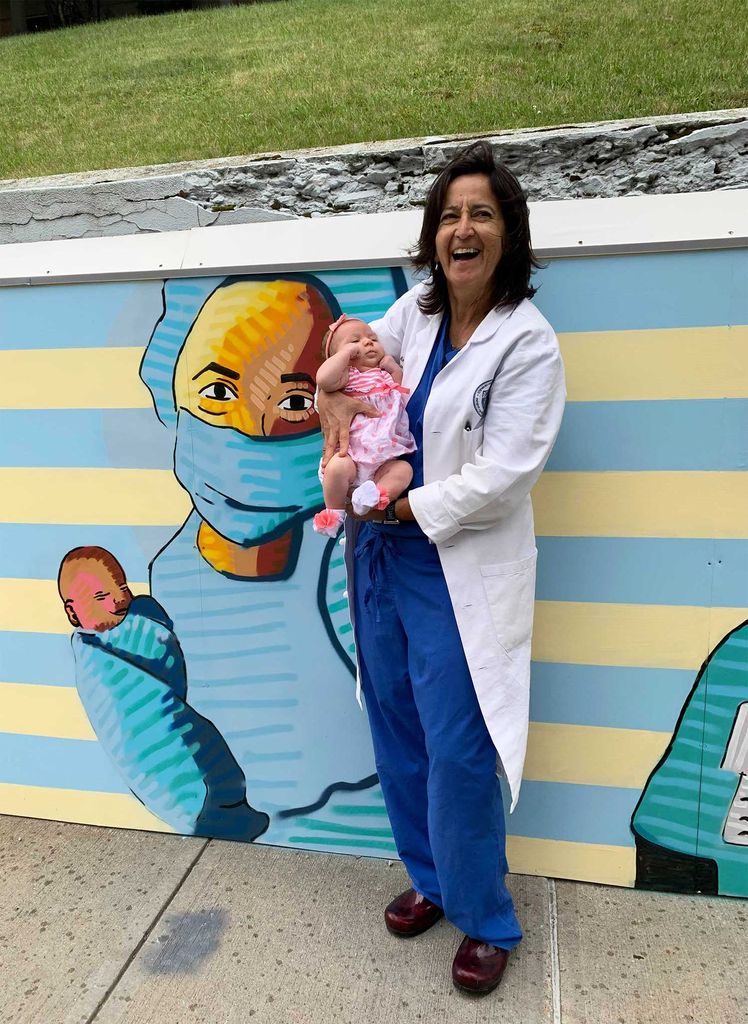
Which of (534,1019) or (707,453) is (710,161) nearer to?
(707,453)

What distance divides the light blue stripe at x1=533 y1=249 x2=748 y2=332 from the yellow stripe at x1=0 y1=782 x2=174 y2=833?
82.9 inches

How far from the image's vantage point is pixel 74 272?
2.55 metres

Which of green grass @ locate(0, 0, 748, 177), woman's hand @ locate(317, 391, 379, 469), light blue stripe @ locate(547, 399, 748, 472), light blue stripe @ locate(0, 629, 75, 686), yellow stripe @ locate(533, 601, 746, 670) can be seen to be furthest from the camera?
green grass @ locate(0, 0, 748, 177)

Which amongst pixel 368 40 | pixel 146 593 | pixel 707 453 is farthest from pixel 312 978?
pixel 368 40

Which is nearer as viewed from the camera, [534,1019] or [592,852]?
[534,1019]

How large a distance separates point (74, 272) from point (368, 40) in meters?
4.18

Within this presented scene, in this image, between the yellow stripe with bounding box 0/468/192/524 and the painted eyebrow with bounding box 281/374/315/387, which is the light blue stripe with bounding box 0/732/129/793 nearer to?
the yellow stripe with bounding box 0/468/192/524

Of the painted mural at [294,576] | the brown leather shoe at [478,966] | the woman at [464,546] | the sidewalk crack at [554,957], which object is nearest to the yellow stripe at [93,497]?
the painted mural at [294,576]

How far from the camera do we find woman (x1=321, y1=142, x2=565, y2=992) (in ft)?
6.12

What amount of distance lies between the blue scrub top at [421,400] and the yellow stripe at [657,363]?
38 cm

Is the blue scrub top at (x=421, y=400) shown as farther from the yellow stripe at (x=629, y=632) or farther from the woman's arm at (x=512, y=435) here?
the yellow stripe at (x=629, y=632)

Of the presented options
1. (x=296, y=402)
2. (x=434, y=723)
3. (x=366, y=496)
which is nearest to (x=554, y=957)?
(x=434, y=723)

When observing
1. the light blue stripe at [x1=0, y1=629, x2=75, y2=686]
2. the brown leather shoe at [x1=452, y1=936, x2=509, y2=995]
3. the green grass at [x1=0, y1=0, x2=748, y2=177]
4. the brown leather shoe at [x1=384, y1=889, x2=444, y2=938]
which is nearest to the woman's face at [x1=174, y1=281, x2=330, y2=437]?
the light blue stripe at [x1=0, y1=629, x2=75, y2=686]

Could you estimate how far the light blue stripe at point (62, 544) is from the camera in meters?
2.71
